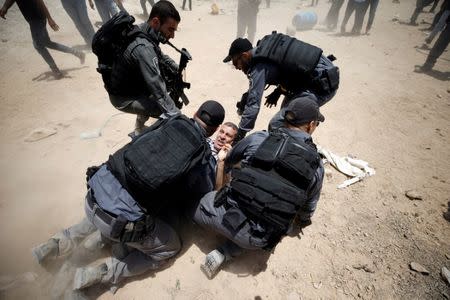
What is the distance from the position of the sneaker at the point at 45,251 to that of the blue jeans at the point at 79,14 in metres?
6.46

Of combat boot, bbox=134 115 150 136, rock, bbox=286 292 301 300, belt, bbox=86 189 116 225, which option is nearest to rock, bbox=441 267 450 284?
rock, bbox=286 292 301 300

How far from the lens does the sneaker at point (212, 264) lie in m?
2.29

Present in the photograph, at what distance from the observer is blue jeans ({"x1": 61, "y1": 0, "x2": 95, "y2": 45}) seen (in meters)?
6.32

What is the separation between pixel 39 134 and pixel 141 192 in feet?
10.5

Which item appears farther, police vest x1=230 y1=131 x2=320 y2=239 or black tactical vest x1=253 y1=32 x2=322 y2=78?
black tactical vest x1=253 y1=32 x2=322 y2=78

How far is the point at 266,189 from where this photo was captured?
1935 millimetres

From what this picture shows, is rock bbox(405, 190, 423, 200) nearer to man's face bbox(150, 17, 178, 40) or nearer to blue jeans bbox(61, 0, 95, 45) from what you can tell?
man's face bbox(150, 17, 178, 40)

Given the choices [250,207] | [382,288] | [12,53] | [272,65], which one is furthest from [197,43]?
[382,288]

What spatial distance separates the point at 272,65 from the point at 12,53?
7.47m

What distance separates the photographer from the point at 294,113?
90.0 inches

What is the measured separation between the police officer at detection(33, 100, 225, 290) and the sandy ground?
256 millimetres

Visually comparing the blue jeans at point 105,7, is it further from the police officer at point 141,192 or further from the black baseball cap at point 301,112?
the black baseball cap at point 301,112

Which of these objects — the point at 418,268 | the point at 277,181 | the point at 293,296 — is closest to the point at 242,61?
the point at 277,181

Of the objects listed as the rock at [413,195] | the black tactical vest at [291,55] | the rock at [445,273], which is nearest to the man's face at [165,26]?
the black tactical vest at [291,55]
